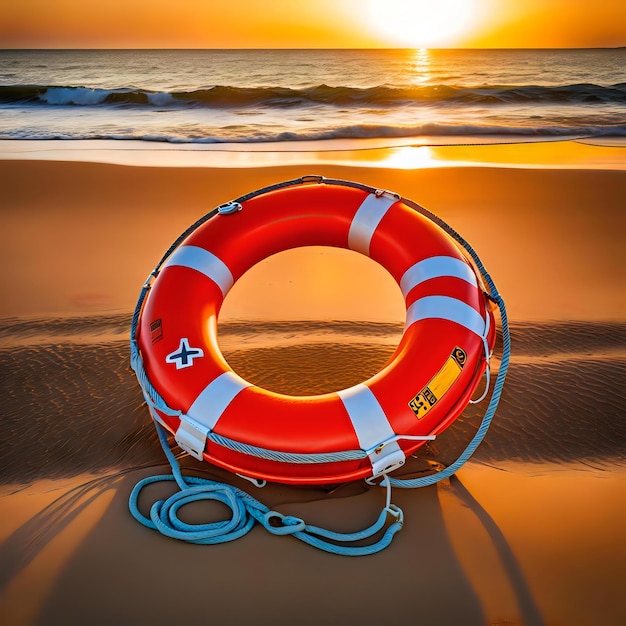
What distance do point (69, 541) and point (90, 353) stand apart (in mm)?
1125

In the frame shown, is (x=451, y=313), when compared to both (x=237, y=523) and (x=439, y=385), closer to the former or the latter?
(x=439, y=385)

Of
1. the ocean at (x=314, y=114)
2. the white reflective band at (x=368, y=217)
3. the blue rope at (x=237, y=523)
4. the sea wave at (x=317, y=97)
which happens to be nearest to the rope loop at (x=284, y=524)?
the blue rope at (x=237, y=523)

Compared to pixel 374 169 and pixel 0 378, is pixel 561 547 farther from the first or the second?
pixel 374 169

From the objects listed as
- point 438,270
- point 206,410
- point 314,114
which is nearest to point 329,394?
point 206,410

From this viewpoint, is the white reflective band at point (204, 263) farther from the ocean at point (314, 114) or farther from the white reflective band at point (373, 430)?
the ocean at point (314, 114)

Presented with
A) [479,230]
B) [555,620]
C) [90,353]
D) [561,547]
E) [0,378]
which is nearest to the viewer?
[555,620]

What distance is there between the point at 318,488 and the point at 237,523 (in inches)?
10.9

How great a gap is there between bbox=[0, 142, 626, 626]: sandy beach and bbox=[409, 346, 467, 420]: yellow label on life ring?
0.34m

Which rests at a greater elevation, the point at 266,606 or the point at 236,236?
the point at 236,236

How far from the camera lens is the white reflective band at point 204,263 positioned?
2.02m

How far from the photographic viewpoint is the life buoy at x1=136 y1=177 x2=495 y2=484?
162 centimetres

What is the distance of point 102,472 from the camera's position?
6.41 ft

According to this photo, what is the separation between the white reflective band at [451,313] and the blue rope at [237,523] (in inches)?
23.1

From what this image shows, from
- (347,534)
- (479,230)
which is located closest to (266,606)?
(347,534)
